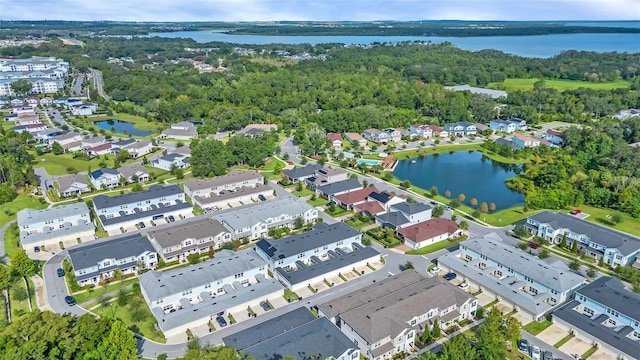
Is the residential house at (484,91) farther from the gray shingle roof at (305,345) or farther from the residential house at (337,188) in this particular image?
the gray shingle roof at (305,345)

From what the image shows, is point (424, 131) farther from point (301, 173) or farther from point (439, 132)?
point (301, 173)

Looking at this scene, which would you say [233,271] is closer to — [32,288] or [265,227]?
[265,227]

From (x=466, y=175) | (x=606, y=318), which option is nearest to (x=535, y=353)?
(x=606, y=318)

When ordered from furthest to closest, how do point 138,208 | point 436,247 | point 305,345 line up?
point 138,208
point 436,247
point 305,345

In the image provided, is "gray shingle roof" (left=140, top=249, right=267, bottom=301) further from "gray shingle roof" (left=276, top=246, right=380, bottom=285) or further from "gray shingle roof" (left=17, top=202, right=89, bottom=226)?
"gray shingle roof" (left=17, top=202, right=89, bottom=226)

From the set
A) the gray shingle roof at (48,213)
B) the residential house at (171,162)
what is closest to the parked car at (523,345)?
the gray shingle roof at (48,213)

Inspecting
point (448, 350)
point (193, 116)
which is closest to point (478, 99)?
point (193, 116)
